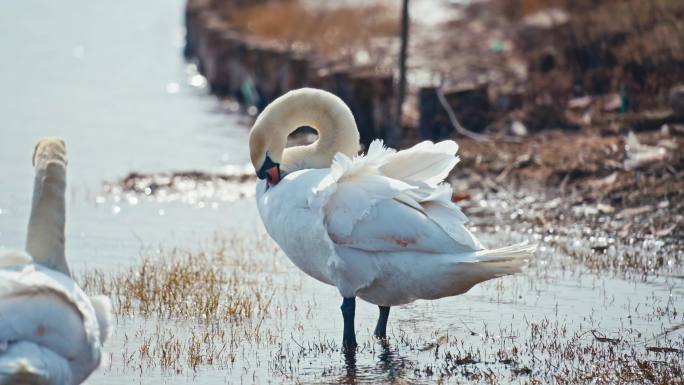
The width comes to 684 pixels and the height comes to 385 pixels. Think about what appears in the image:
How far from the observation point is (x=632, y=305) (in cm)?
870

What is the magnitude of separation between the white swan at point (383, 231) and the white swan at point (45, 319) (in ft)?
5.89

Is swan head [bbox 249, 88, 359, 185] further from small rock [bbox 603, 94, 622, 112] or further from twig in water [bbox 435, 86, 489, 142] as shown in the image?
small rock [bbox 603, 94, 622, 112]

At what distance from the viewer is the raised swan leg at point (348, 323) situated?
7.64m

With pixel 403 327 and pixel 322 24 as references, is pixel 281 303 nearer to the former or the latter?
pixel 403 327

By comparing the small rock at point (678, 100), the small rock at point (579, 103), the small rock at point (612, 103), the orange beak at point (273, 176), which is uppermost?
the small rock at point (678, 100)

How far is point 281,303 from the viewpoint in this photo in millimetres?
8898

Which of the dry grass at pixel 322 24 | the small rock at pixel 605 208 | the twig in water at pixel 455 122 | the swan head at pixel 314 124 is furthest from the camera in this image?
the dry grass at pixel 322 24

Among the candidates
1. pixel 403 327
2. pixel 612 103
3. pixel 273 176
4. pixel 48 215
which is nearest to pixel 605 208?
pixel 403 327

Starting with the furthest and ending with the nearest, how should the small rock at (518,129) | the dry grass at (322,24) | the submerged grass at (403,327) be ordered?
the dry grass at (322,24) → the small rock at (518,129) → the submerged grass at (403,327)

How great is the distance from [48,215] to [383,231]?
203cm

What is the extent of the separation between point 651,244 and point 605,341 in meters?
3.17

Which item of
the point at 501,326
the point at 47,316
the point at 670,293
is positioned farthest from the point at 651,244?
the point at 47,316

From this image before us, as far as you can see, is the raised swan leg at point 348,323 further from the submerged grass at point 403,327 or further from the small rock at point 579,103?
the small rock at point 579,103

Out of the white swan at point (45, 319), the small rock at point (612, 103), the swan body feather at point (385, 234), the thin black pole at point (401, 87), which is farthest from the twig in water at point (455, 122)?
the white swan at point (45, 319)
